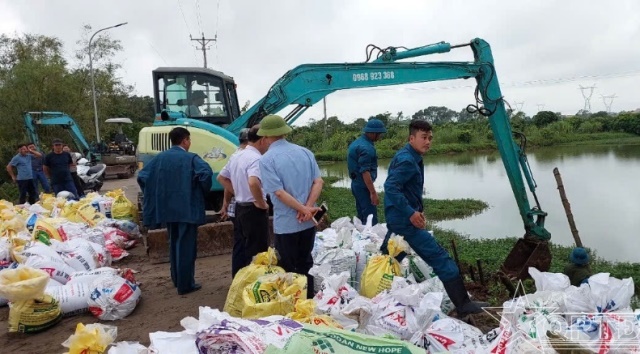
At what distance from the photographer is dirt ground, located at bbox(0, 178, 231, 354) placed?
374 centimetres

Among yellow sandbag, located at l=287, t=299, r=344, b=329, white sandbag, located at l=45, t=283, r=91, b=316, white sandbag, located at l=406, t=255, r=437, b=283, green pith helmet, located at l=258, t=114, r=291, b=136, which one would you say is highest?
green pith helmet, located at l=258, t=114, r=291, b=136

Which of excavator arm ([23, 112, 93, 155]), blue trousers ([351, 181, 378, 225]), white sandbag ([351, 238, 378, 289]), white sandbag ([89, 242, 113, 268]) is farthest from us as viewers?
excavator arm ([23, 112, 93, 155])

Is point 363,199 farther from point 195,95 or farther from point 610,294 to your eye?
point 610,294

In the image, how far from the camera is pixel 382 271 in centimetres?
387

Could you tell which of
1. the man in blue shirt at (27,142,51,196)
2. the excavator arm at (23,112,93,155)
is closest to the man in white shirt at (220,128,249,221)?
the man in blue shirt at (27,142,51,196)

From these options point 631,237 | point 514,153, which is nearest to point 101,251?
point 514,153

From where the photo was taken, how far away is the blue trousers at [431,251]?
11.8 ft

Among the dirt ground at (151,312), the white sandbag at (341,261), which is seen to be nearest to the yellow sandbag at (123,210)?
the dirt ground at (151,312)

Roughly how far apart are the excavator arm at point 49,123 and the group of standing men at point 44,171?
173 inches

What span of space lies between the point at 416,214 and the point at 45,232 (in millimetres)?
4244

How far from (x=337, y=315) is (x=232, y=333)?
916 mm

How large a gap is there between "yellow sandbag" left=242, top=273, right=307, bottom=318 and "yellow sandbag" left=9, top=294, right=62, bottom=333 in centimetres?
175

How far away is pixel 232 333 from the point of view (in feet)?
7.55

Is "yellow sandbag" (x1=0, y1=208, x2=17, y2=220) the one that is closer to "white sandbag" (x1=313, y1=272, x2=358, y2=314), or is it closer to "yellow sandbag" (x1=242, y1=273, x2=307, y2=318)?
"yellow sandbag" (x1=242, y1=273, x2=307, y2=318)
